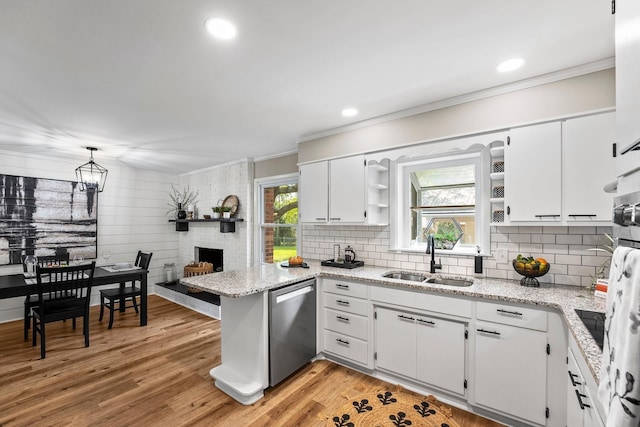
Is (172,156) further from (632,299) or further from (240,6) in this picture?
(632,299)

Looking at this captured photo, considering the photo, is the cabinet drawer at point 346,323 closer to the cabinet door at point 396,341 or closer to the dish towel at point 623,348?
A: the cabinet door at point 396,341

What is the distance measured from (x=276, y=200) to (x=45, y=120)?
290cm

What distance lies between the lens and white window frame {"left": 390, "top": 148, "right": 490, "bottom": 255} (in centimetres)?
266

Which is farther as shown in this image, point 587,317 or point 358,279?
point 358,279

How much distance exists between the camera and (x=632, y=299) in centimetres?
69

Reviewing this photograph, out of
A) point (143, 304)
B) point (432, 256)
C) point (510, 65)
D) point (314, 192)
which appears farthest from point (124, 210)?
point (510, 65)

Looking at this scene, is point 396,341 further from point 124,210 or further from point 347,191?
point 124,210

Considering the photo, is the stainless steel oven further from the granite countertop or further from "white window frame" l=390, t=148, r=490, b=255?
"white window frame" l=390, t=148, r=490, b=255

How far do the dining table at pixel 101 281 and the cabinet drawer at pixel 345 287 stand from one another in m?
2.73

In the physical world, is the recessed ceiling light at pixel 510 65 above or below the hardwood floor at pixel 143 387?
above

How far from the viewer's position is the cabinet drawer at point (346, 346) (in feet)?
8.85

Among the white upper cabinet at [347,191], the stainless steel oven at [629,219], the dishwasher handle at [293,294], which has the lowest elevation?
the dishwasher handle at [293,294]

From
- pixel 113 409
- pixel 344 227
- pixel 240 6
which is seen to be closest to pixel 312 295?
pixel 344 227

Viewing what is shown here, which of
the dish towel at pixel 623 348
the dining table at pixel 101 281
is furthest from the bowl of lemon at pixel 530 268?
the dining table at pixel 101 281
